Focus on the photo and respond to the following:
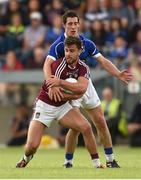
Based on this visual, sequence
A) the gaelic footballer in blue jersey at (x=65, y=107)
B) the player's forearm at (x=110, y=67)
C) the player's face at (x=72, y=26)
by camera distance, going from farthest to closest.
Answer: the player's forearm at (x=110, y=67) → the player's face at (x=72, y=26) → the gaelic footballer in blue jersey at (x=65, y=107)

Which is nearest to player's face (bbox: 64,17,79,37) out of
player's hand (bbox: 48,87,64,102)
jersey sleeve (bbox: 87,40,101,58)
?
jersey sleeve (bbox: 87,40,101,58)

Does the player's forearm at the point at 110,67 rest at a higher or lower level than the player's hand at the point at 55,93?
higher

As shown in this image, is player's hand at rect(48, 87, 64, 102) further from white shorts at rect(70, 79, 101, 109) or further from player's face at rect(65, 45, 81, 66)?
white shorts at rect(70, 79, 101, 109)

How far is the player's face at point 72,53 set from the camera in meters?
12.5

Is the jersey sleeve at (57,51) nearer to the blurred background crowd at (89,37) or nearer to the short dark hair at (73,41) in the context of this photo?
the short dark hair at (73,41)

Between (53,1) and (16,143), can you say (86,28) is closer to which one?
(53,1)

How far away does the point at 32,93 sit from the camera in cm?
2450

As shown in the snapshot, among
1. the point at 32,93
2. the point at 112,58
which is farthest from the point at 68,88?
the point at 32,93

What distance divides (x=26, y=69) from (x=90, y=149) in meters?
10.7

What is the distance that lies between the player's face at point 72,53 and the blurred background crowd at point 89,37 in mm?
9492

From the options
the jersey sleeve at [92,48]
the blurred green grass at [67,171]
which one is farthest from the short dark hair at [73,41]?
the blurred green grass at [67,171]

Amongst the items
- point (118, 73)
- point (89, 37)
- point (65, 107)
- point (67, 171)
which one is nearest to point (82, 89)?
point (65, 107)

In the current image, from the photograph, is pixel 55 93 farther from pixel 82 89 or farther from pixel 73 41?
pixel 73 41

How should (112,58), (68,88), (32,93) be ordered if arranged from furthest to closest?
(32,93) → (112,58) → (68,88)
